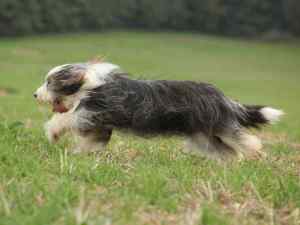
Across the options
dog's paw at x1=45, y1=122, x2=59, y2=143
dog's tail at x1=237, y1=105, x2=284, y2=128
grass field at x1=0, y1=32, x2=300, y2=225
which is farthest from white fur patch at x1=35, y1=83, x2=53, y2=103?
dog's tail at x1=237, y1=105, x2=284, y2=128

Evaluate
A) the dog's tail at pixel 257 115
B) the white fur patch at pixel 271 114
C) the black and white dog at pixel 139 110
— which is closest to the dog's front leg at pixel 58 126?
the black and white dog at pixel 139 110

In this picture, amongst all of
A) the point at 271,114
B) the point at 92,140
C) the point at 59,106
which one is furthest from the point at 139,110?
the point at 271,114

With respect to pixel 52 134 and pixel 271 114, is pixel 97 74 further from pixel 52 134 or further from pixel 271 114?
pixel 271 114

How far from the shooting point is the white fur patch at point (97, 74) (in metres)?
7.21

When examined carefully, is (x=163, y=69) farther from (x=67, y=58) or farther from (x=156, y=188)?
(x=156, y=188)

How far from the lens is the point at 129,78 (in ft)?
24.2

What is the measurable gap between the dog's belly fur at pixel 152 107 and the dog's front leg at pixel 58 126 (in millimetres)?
183

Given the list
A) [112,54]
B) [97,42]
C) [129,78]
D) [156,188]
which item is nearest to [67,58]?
[112,54]

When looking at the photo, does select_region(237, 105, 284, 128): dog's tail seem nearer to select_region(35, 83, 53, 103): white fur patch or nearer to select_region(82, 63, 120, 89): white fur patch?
select_region(82, 63, 120, 89): white fur patch

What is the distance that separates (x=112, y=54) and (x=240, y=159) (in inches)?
1431

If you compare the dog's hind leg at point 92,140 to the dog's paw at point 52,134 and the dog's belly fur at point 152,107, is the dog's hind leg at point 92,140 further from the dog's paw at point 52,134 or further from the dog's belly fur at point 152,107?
the dog's paw at point 52,134

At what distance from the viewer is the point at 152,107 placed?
22.9ft

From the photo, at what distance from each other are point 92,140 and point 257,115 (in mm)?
2009

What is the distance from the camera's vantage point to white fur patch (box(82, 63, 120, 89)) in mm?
7207
